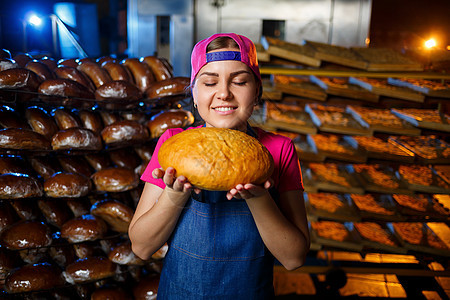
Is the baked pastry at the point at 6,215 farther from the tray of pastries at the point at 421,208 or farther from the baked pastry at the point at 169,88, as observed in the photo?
the tray of pastries at the point at 421,208

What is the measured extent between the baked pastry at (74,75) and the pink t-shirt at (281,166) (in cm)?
91

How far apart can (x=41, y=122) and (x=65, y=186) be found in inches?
15.1

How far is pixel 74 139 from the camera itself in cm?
176

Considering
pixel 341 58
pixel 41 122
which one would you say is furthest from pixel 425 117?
pixel 41 122

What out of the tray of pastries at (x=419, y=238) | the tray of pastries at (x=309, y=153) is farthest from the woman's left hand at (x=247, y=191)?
the tray of pastries at (x=419, y=238)

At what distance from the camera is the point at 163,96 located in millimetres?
1926

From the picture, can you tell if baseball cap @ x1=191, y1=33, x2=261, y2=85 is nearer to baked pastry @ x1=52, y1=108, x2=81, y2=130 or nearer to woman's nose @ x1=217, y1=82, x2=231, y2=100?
woman's nose @ x1=217, y1=82, x2=231, y2=100

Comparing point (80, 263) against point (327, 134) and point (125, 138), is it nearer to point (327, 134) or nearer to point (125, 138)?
point (125, 138)

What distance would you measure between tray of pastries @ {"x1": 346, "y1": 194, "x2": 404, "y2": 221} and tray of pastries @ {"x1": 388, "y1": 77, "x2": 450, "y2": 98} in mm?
878

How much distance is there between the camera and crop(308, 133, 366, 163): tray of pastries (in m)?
2.49

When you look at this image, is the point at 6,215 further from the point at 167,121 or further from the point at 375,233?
the point at 375,233

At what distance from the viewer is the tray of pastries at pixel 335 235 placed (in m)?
2.59

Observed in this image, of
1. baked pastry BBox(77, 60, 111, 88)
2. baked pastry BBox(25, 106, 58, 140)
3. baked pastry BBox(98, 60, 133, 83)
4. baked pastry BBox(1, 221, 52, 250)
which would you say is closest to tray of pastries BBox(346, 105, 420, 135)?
baked pastry BBox(98, 60, 133, 83)

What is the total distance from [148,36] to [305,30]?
209cm
